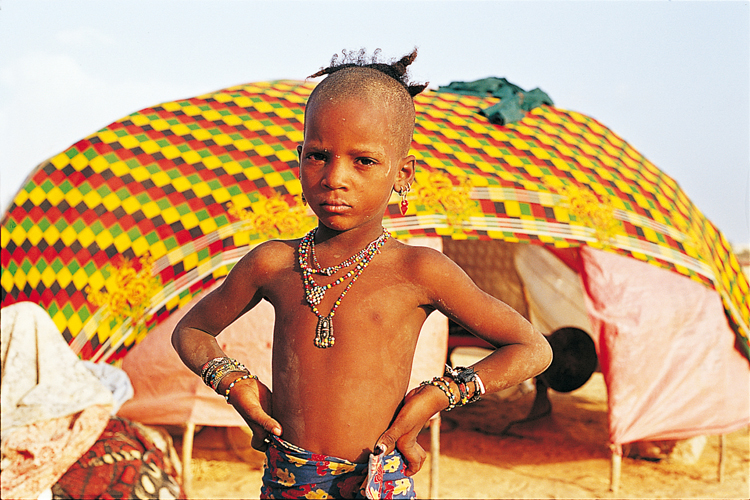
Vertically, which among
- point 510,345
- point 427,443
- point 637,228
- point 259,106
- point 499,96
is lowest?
point 427,443

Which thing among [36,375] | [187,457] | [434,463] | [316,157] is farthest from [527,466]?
[316,157]

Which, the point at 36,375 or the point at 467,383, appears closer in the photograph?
the point at 467,383

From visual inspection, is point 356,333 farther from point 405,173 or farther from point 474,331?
point 405,173

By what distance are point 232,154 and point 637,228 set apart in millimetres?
2605

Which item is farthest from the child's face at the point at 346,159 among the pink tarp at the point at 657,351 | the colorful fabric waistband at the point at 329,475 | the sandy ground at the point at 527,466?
the sandy ground at the point at 527,466

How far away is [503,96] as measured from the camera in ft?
18.2

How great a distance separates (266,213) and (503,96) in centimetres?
229

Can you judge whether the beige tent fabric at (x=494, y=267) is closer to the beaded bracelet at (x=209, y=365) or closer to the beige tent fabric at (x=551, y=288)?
the beige tent fabric at (x=551, y=288)

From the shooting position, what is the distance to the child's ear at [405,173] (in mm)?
1579

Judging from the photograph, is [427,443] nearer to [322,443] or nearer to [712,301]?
[712,301]

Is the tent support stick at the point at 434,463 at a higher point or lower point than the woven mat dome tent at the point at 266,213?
lower

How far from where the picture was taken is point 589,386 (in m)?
8.06

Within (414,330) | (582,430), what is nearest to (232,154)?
(414,330)

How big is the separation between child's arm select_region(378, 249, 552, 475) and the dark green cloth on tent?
378 cm
